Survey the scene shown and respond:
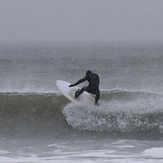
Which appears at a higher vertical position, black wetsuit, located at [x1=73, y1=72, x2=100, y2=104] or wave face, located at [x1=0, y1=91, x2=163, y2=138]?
black wetsuit, located at [x1=73, y1=72, x2=100, y2=104]

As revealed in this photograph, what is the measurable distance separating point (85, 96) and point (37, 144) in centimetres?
331

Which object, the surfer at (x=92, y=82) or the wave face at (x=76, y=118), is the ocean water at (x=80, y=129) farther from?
the surfer at (x=92, y=82)

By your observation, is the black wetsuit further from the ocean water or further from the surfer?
the ocean water

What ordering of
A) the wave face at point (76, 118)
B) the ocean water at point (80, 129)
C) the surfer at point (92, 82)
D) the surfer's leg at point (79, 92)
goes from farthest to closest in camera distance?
the surfer's leg at point (79, 92) → the wave face at point (76, 118) → the surfer at point (92, 82) → the ocean water at point (80, 129)

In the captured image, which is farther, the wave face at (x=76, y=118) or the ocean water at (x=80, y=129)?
the wave face at (x=76, y=118)

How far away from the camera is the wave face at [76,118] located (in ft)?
47.2

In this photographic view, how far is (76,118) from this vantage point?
14906 mm

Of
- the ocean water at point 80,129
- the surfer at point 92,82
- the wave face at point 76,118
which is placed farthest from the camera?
the wave face at point 76,118

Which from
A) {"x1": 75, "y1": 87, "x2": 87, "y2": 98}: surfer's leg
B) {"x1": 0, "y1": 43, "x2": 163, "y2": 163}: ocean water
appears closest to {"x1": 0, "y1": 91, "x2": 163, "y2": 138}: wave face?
{"x1": 0, "y1": 43, "x2": 163, "y2": 163}: ocean water

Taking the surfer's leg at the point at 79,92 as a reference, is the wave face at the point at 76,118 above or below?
below

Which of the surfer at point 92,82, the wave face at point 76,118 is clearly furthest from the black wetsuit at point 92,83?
the wave face at point 76,118

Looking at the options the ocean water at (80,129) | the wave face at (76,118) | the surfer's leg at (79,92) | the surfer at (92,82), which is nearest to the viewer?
the ocean water at (80,129)

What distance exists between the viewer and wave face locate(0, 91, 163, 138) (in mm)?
14391

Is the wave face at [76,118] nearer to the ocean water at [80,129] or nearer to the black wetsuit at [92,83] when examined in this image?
the ocean water at [80,129]
